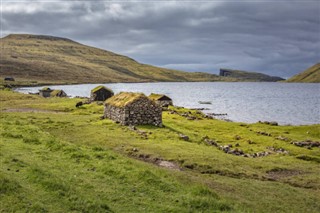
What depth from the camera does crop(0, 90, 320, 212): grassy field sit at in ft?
52.0

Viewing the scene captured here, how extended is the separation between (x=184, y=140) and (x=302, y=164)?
11039 mm

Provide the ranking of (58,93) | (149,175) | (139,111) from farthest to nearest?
(58,93) → (139,111) → (149,175)

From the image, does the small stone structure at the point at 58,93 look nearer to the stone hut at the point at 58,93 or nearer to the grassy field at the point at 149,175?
the stone hut at the point at 58,93

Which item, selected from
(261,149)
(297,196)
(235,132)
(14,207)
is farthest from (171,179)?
(235,132)

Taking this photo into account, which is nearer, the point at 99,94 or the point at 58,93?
the point at 99,94

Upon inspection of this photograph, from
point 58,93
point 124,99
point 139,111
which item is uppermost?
point 124,99

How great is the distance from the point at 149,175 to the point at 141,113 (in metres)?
22.5

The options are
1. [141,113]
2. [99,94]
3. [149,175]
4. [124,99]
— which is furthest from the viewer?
[99,94]

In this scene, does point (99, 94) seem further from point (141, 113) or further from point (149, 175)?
point (149, 175)

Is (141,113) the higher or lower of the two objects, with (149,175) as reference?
higher

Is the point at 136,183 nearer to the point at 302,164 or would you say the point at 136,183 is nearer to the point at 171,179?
the point at 171,179

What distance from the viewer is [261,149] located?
3344 centimetres

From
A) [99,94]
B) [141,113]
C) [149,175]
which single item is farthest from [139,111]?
[99,94]

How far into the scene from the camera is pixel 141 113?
41.8m
